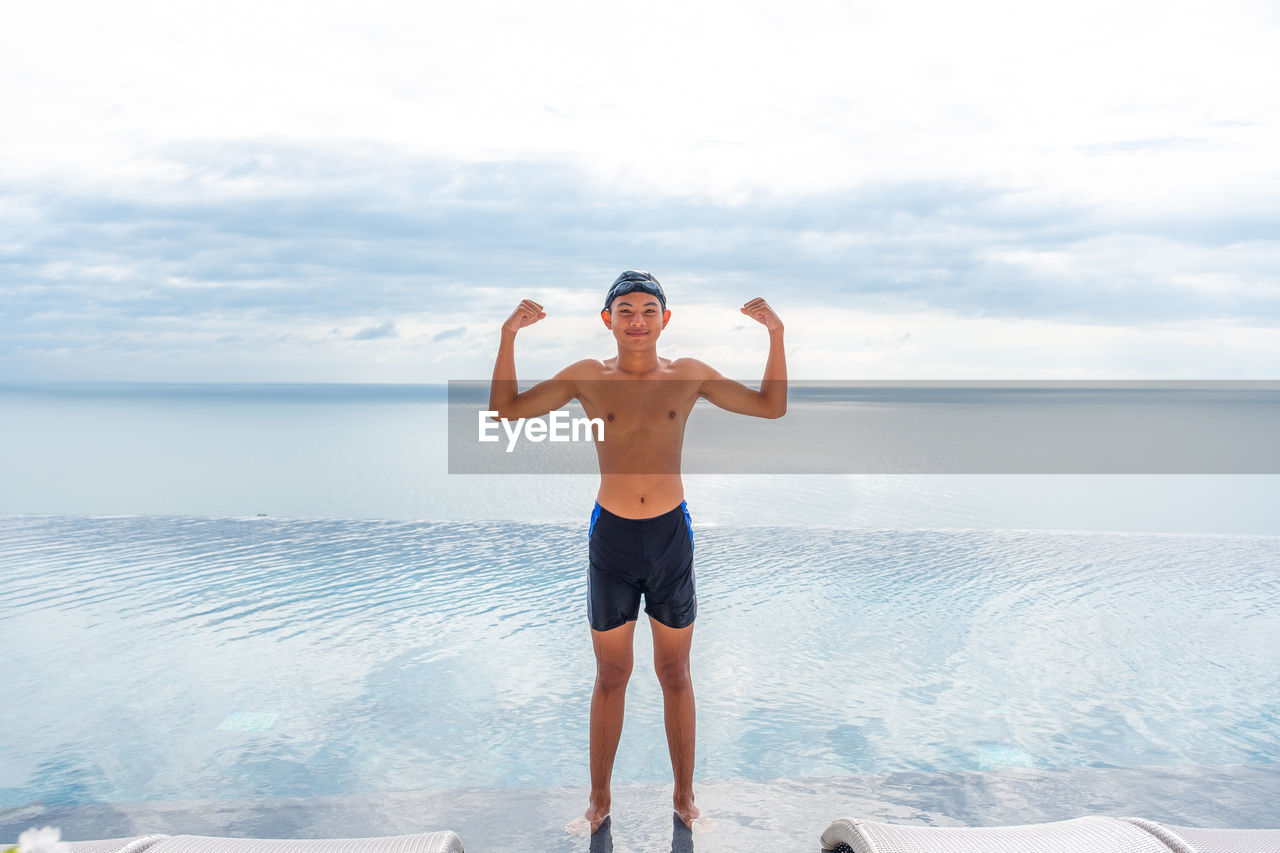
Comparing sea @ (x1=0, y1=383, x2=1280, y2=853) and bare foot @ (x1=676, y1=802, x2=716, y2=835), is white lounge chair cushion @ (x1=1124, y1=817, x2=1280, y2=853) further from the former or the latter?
bare foot @ (x1=676, y1=802, x2=716, y2=835)

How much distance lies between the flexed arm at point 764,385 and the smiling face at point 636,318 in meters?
0.23

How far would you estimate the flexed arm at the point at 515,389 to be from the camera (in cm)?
276

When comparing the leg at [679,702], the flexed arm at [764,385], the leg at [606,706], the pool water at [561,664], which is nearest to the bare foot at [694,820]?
the leg at [679,702]

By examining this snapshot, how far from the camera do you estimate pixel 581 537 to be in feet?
27.4

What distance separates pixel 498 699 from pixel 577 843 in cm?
169

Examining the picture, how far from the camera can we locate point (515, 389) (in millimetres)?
2795

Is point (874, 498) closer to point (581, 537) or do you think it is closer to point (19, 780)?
point (581, 537)

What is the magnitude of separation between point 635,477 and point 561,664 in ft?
7.79

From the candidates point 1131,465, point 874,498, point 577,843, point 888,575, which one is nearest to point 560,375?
point 577,843

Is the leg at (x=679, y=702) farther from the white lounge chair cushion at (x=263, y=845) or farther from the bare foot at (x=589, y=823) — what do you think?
the white lounge chair cushion at (x=263, y=845)

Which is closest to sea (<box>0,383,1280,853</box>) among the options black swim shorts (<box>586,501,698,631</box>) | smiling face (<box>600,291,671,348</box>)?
black swim shorts (<box>586,501,698,631</box>)

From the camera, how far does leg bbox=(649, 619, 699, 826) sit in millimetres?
2811

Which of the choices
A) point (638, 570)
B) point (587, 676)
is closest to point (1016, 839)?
point (638, 570)

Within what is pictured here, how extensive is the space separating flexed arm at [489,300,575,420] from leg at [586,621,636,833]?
69 cm
